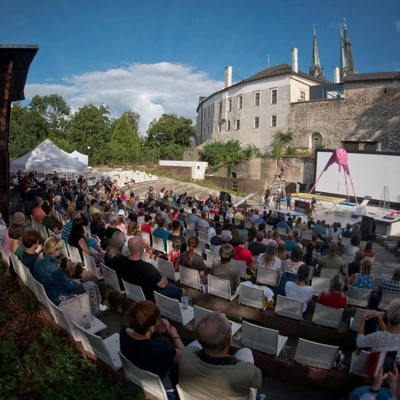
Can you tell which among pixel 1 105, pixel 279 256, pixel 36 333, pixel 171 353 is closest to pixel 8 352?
pixel 36 333

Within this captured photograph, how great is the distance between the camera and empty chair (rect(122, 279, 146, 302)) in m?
4.51

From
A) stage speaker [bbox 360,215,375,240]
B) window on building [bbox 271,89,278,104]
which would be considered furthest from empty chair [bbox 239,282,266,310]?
window on building [bbox 271,89,278,104]

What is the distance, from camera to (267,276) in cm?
631

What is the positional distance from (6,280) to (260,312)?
4119mm

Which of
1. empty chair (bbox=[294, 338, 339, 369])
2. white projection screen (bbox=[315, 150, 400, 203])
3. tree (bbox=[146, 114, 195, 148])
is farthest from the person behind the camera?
tree (bbox=[146, 114, 195, 148])

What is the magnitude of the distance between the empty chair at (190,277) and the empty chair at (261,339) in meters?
1.63

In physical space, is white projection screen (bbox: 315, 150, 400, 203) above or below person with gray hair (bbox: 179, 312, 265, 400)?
above

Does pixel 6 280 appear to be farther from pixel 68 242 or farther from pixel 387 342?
pixel 387 342

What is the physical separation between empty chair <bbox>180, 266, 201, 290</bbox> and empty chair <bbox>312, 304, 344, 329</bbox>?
6.37 feet

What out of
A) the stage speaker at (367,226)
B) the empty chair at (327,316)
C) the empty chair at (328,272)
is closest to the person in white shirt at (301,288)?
the empty chair at (327,316)

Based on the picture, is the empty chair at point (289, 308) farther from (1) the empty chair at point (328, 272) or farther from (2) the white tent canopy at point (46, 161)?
(2) the white tent canopy at point (46, 161)

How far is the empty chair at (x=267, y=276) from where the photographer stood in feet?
20.3

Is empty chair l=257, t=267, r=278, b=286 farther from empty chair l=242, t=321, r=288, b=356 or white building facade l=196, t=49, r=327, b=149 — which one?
white building facade l=196, t=49, r=327, b=149

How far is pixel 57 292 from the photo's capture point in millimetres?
4238
